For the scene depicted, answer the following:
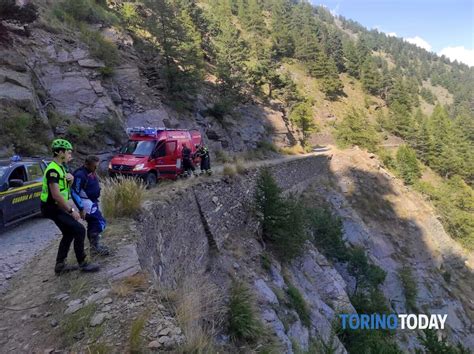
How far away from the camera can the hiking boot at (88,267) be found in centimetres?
512

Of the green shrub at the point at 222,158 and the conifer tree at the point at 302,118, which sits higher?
the conifer tree at the point at 302,118

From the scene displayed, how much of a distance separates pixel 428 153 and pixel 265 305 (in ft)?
180

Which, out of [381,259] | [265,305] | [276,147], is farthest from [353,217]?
[265,305]

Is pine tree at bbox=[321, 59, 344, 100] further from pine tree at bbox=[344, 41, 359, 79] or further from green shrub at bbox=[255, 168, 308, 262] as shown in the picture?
green shrub at bbox=[255, 168, 308, 262]

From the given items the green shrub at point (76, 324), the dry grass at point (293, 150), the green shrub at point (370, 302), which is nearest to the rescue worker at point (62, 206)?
the green shrub at point (76, 324)

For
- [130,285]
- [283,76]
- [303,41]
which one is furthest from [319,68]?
[130,285]

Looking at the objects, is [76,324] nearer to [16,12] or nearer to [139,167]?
[139,167]

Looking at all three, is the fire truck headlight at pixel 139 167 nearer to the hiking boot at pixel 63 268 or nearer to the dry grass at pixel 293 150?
the hiking boot at pixel 63 268

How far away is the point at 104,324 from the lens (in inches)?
155

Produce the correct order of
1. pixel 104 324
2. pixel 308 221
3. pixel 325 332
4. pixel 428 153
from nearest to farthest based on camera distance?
pixel 104 324
pixel 325 332
pixel 308 221
pixel 428 153

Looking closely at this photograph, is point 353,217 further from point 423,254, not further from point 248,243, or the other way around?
point 248,243

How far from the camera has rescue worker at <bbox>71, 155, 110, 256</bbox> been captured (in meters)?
5.28

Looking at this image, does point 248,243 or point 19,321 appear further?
point 248,243

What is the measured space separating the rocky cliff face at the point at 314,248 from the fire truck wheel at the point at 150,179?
199 cm
